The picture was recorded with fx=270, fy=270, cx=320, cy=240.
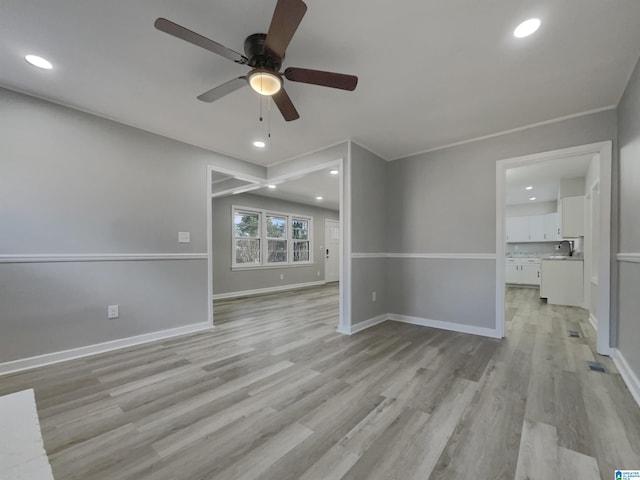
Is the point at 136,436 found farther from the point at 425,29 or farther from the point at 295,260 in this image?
the point at 295,260

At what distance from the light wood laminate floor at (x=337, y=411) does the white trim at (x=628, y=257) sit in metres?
0.95

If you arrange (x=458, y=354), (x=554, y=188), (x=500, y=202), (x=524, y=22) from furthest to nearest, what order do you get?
(x=554, y=188) < (x=500, y=202) < (x=458, y=354) < (x=524, y=22)

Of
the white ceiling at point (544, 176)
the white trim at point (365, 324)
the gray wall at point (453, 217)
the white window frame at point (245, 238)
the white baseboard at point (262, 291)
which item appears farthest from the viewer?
the white window frame at point (245, 238)

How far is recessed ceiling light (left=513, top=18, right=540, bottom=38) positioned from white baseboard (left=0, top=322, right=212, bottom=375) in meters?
4.14

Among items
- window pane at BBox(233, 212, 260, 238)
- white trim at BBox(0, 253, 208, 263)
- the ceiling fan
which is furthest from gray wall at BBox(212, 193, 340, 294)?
the ceiling fan

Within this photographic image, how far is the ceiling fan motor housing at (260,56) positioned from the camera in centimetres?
172

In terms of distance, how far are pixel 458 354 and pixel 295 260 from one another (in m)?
5.48

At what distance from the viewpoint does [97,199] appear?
279cm

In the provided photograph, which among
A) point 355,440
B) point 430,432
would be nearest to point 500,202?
point 430,432

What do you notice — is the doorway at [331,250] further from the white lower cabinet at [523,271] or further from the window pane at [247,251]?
the white lower cabinet at [523,271]

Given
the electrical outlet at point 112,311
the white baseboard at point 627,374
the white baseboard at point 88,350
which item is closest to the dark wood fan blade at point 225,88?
the electrical outlet at point 112,311

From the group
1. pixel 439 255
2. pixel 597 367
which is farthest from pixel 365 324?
pixel 597 367

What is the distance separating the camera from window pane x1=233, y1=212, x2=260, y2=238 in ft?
21.0

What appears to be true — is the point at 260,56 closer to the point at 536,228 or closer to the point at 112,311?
the point at 112,311
